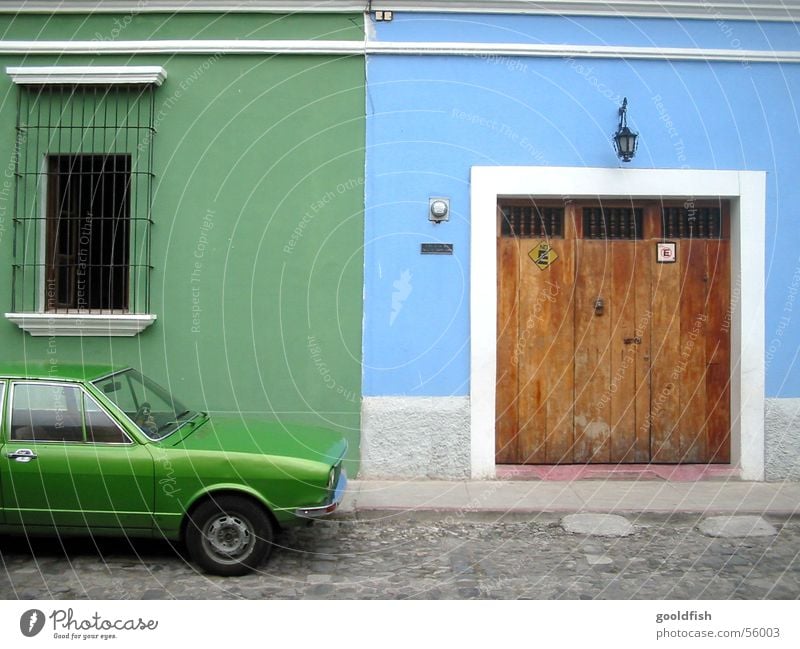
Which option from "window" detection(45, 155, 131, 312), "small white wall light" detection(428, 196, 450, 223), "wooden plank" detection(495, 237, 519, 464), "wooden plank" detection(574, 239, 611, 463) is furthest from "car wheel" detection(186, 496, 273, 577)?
"wooden plank" detection(574, 239, 611, 463)

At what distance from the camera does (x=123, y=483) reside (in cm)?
505

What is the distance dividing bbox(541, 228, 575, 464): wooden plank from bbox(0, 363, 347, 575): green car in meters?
3.61

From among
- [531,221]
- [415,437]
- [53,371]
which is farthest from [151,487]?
[531,221]

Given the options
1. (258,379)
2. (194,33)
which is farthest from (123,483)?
(194,33)

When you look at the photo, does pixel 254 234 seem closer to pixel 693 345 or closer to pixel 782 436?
pixel 693 345

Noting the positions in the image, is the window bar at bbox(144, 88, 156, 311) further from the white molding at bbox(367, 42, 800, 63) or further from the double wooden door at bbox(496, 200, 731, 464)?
the double wooden door at bbox(496, 200, 731, 464)

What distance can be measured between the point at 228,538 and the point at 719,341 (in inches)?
→ 226

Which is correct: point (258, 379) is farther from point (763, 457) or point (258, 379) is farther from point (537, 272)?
point (763, 457)

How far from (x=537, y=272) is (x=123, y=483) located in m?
4.84

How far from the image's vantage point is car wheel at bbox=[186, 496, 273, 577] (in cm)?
506

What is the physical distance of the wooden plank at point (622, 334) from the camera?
26.8ft

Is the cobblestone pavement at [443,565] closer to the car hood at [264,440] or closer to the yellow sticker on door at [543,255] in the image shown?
the car hood at [264,440]

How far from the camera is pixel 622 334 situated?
8.17 m

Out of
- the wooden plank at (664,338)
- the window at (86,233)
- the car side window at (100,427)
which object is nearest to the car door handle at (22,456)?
the car side window at (100,427)
